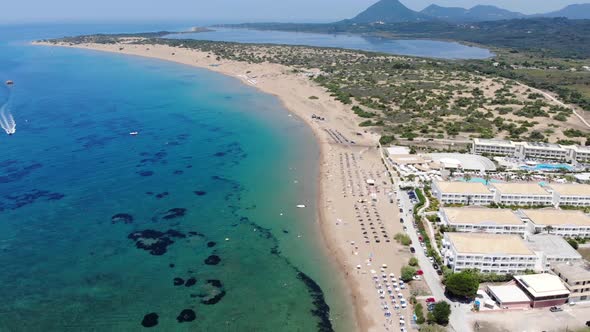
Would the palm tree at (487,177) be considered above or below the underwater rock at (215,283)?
above

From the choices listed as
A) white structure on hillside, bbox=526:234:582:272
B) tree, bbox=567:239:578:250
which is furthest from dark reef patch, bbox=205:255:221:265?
tree, bbox=567:239:578:250

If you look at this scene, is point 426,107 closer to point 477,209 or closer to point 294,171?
point 294,171

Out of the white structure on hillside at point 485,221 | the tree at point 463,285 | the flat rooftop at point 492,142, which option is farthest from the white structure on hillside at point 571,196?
the tree at point 463,285

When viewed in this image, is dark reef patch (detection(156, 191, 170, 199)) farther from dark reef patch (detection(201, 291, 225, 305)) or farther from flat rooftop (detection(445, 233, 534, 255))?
flat rooftop (detection(445, 233, 534, 255))

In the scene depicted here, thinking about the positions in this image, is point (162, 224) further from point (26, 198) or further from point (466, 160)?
point (466, 160)

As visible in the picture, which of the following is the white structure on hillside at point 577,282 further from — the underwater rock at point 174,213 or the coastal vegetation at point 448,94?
the coastal vegetation at point 448,94

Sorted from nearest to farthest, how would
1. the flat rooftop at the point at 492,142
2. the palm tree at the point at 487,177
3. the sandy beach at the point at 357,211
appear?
1. the sandy beach at the point at 357,211
2. the palm tree at the point at 487,177
3. the flat rooftop at the point at 492,142

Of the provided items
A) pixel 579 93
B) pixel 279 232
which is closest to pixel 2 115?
pixel 279 232
